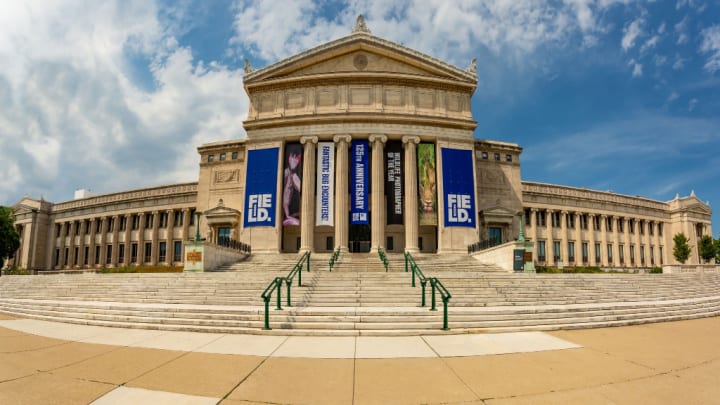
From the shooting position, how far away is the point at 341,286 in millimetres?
16031

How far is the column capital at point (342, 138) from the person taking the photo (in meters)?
35.2

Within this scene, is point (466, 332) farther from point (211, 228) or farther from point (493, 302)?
point (211, 228)

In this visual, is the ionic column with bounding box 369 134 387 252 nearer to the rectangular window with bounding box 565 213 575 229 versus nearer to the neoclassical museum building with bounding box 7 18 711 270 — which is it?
the neoclassical museum building with bounding box 7 18 711 270

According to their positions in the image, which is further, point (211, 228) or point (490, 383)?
point (211, 228)

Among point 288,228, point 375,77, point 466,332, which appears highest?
point 375,77

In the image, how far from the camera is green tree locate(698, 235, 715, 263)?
4984 cm

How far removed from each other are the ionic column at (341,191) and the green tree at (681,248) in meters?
46.2

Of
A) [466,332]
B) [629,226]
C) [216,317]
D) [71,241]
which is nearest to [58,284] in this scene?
[216,317]

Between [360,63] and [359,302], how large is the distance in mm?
30131

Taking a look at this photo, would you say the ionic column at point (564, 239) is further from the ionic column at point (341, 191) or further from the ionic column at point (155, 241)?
the ionic column at point (155, 241)

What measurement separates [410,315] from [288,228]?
26.6 meters

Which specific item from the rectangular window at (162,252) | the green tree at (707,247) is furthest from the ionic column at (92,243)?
the green tree at (707,247)

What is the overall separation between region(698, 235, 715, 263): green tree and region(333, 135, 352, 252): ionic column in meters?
50.5

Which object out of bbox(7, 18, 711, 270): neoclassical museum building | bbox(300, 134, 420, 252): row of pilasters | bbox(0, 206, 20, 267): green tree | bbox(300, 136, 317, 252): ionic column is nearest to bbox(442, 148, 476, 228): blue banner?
bbox(7, 18, 711, 270): neoclassical museum building
